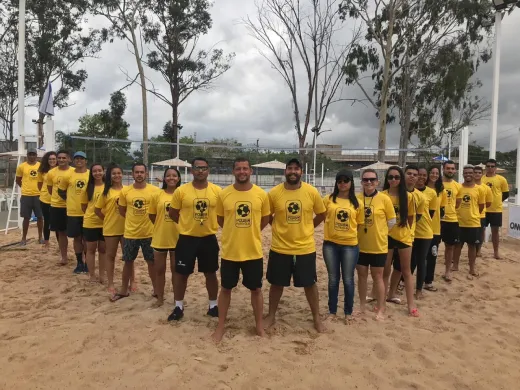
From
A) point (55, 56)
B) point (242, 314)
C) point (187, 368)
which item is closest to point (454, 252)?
point (242, 314)

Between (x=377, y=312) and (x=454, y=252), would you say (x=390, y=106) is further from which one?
(x=377, y=312)

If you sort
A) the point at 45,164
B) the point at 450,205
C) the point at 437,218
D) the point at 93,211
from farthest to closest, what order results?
the point at 45,164 < the point at 450,205 < the point at 437,218 < the point at 93,211

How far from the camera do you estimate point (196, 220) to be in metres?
3.67

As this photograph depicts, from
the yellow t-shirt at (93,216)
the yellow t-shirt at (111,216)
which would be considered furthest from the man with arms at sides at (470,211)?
the yellow t-shirt at (93,216)

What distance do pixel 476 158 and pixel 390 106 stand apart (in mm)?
11636

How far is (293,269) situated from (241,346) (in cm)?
78

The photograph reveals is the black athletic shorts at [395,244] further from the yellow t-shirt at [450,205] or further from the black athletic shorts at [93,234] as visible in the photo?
the black athletic shorts at [93,234]

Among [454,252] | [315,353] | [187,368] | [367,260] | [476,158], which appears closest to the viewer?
[187,368]

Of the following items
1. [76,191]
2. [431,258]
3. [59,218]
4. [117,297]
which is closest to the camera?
[117,297]

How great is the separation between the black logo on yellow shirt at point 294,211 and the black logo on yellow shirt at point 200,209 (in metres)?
0.75

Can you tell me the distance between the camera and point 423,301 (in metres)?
4.71

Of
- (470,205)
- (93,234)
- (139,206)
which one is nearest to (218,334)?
(139,206)

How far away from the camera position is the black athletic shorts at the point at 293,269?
3.53 meters

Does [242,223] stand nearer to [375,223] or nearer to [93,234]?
[375,223]
